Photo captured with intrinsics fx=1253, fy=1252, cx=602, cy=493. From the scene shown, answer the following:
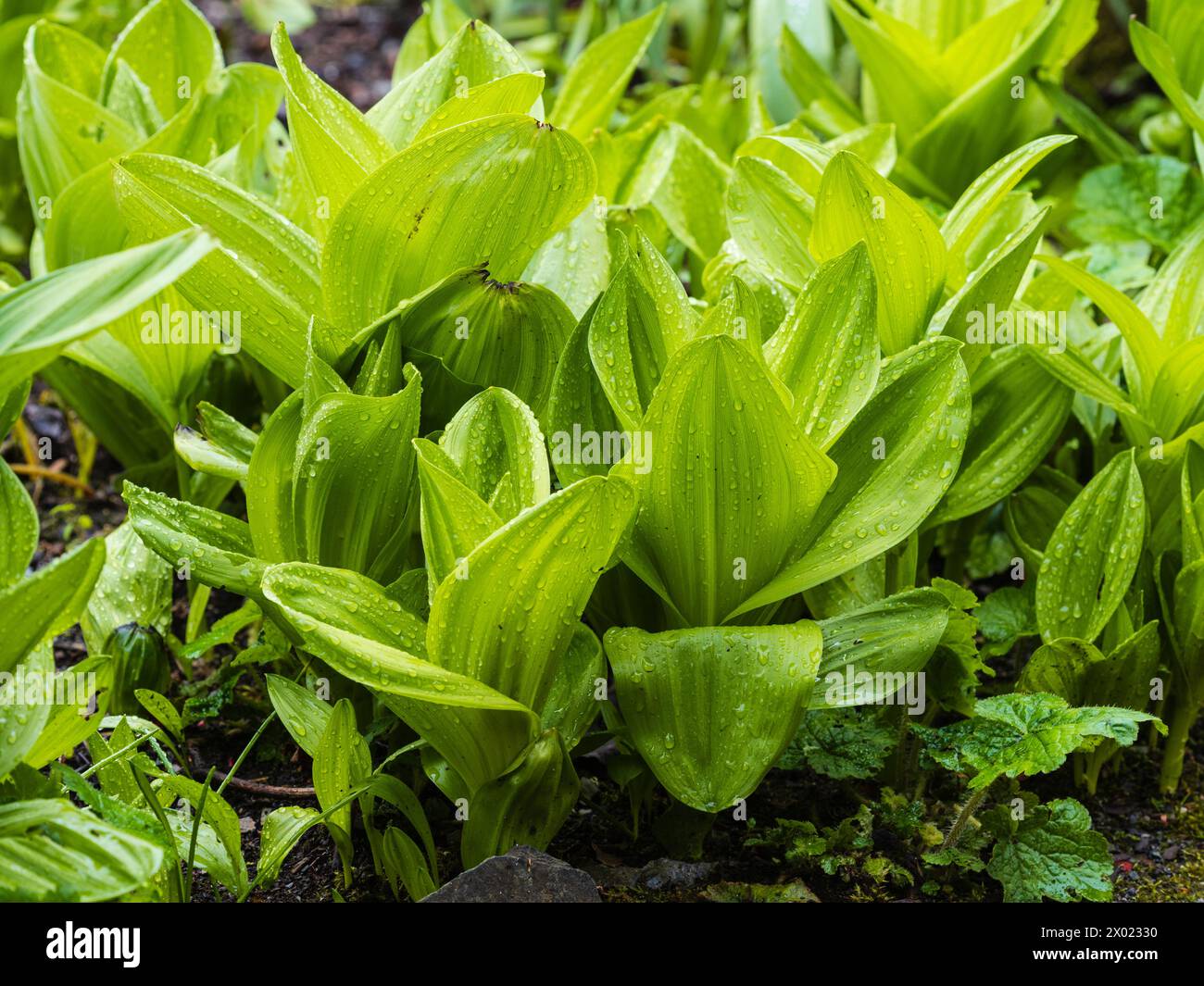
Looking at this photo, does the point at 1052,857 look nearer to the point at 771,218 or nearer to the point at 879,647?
the point at 879,647

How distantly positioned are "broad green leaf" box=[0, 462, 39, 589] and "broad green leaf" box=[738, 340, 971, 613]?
35.2 inches

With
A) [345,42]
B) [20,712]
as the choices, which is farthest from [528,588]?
[345,42]

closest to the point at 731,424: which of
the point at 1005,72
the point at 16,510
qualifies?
the point at 16,510

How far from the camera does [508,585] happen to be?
4.72 ft

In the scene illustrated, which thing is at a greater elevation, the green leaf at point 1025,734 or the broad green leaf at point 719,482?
the broad green leaf at point 719,482

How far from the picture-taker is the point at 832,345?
1.72m

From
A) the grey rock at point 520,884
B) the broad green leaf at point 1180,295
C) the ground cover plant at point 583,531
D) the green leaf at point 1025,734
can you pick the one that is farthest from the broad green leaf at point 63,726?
the broad green leaf at point 1180,295

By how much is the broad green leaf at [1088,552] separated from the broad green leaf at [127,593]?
145 cm

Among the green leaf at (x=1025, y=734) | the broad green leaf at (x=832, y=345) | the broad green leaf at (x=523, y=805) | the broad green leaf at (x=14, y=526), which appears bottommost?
the broad green leaf at (x=523, y=805)

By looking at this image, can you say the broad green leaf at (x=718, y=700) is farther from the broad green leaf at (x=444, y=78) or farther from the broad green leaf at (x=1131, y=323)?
the broad green leaf at (x=444, y=78)

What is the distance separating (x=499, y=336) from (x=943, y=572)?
1.09 metres

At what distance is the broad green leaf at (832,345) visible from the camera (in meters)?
1.68

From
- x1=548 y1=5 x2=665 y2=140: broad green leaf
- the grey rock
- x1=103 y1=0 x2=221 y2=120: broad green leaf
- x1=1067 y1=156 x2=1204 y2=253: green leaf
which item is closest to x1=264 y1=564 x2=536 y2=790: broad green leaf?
the grey rock

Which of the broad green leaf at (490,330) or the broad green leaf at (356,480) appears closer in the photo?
the broad green leaf at (356,480)
